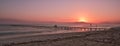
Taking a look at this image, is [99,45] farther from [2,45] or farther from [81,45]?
[2,45]

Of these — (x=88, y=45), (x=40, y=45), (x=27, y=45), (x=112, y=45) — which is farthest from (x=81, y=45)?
(x=27, y=45)

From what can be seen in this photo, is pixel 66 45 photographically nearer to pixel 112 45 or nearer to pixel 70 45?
pixel 70 45

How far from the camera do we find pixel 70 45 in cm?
1425

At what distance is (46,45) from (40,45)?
0.56 meters

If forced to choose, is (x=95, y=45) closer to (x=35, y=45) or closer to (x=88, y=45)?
(x=88, y=45)

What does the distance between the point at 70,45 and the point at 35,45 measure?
10.6ft

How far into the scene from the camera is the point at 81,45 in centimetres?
1424

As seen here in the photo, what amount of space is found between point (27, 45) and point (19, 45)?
0.77m

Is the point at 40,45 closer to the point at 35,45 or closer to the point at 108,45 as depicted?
the point at 35,45

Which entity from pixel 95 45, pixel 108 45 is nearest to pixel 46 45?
pixel 95 45

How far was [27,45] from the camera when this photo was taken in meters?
14.5

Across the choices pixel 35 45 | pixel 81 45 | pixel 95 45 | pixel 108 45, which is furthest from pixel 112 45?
pixel 35 45

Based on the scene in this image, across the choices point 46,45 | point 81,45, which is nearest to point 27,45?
point 46,45

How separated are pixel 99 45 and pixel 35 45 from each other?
5869mm
